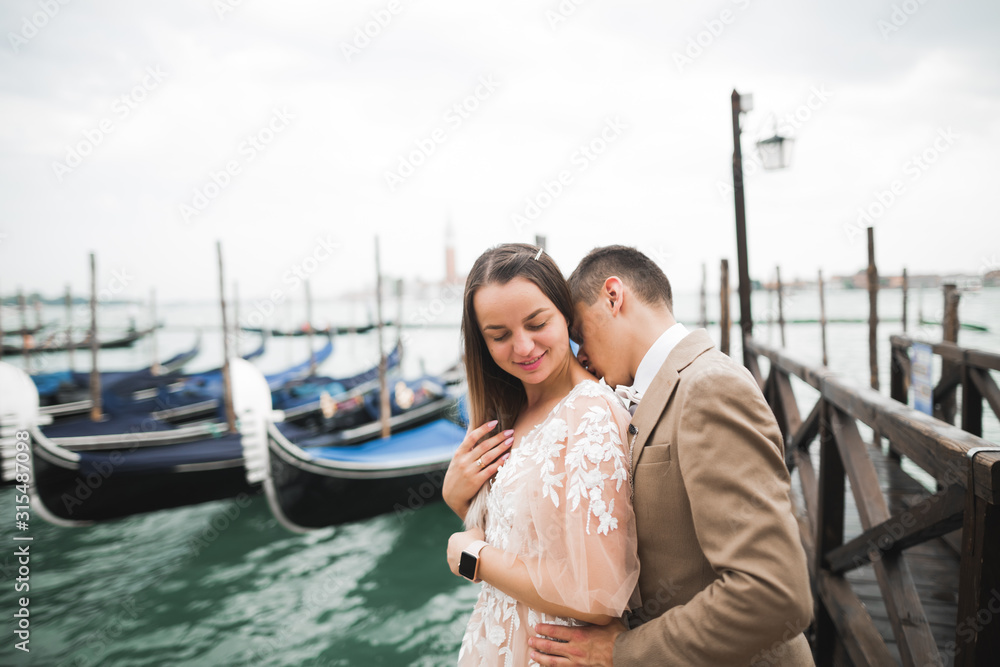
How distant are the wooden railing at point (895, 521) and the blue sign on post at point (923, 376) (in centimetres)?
45

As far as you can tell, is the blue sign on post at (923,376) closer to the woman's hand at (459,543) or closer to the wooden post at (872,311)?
the woman's hand at (459,543)

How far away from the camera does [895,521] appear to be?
5.52 feet

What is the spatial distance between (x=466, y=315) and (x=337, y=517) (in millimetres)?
6410

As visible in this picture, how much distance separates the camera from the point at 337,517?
701cm

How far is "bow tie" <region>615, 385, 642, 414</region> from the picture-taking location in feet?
4.55

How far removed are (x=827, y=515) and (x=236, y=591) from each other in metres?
5.85

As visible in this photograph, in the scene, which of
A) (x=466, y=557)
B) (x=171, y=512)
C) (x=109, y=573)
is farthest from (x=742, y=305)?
(x=171, y=512)

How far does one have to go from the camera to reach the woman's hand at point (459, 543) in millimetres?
1368

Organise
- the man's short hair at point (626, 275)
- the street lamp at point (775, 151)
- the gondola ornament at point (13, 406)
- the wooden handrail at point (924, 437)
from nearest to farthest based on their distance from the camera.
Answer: the wooden handrail at point (924, 437) < the man's short hair at point (626, 275) < the street lamp at point (775, 151) < the gondola ornament at point (13, 406)

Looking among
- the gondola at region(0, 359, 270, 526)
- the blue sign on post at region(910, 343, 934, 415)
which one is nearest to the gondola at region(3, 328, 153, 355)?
the gondola at region(0, 359, 270, 526)

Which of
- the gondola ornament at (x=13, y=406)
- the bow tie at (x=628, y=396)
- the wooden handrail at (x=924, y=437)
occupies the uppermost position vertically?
the bow tie at (x=628, y=396)

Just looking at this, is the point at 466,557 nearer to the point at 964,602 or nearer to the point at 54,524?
the point at 964,602

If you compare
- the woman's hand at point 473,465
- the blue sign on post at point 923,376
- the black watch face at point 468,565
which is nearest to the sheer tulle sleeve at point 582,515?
the black watch face at point 468,565

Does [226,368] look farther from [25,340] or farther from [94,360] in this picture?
[25,340]
